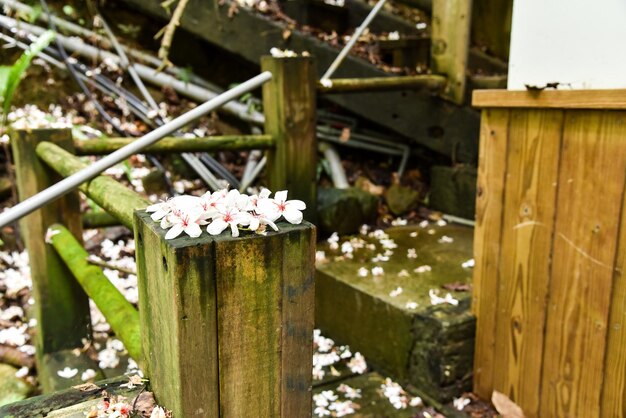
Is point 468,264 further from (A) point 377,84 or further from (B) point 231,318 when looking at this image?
(B) point 231,318

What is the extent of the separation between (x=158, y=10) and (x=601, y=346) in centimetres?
466

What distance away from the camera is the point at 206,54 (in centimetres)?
537

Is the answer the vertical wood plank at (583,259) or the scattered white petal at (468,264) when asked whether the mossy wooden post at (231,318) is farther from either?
the scattered white petal at (468,264)

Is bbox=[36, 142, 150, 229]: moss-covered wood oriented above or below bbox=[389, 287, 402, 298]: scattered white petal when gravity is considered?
above

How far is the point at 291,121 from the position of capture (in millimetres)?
2924

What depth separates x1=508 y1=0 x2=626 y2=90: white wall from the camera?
5.82 ft

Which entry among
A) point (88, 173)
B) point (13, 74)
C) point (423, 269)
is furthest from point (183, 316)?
point (13, 74)

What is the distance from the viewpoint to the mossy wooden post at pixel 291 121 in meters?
2.86

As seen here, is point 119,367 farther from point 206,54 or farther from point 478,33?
point 478,33

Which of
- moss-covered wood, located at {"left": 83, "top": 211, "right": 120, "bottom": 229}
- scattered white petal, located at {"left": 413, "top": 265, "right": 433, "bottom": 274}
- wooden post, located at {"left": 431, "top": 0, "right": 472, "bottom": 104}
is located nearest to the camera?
moss-covered wood, located at {"left": 83, "top": 211, "right": 120, "bottom": 229}

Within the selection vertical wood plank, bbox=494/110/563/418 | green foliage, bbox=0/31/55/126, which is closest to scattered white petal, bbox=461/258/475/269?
vertical wood plank, bbox=494/110/563/418

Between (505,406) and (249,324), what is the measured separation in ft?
5.84

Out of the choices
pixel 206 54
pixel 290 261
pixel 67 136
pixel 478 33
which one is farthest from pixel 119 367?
pixel 478 33

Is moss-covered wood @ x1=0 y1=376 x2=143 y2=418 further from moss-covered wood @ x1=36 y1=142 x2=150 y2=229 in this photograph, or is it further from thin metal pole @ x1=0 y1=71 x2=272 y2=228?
thin metal pole @ x1=0 y1=71 x2=272 y2=228
